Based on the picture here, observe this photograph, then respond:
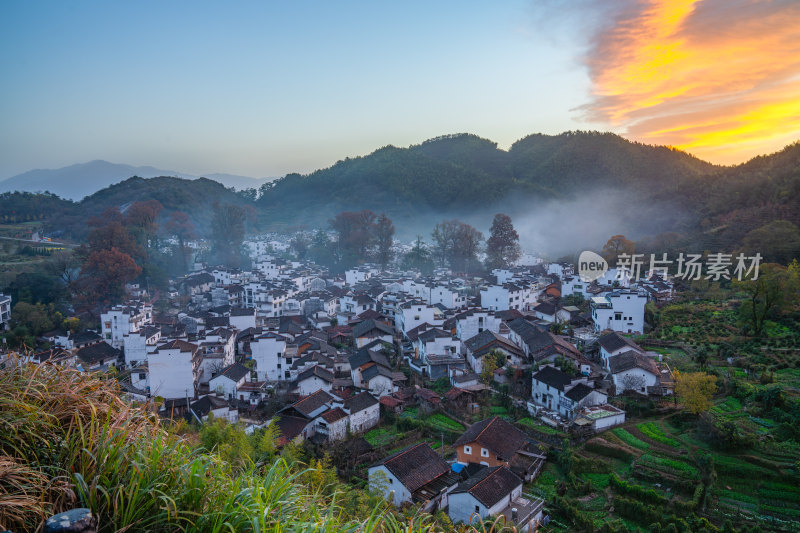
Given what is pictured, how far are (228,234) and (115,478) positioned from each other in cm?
3843

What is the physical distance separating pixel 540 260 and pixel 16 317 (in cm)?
3185

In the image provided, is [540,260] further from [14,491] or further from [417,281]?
[14,491]

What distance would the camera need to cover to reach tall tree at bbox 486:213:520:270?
112ft

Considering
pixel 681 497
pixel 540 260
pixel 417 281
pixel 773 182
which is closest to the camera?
pixel 681 497

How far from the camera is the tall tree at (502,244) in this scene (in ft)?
112

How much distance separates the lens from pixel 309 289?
28.8 metres

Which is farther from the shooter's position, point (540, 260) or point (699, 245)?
point (540, 260)

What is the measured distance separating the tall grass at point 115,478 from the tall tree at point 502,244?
32253 mm

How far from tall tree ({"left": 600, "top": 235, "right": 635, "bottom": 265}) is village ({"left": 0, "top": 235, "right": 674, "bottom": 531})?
4789 millimetres

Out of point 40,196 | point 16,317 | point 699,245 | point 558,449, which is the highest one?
point 40,196

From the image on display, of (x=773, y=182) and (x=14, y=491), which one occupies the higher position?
(x=773, y=182)

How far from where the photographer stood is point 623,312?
1895 cm

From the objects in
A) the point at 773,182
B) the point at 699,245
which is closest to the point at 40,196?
the point at 699,245

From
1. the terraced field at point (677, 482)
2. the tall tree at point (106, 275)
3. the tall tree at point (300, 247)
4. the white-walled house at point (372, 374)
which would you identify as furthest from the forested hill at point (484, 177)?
the terraced field at point (677, 482)
